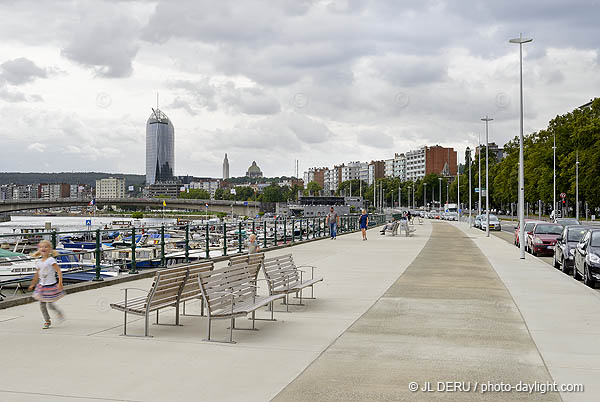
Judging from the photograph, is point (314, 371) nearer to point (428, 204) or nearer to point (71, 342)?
point (71, 342)

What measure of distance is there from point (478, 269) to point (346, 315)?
33.7ft

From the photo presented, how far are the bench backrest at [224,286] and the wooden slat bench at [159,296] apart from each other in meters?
0.56

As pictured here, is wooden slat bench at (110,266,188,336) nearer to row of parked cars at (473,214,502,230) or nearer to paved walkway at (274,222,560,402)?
paved walkway at (274,222,560,402)

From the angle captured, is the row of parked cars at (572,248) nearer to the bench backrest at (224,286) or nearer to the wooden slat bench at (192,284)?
the bench backrest at (224,286)

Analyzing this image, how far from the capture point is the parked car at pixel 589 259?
51.0 ft

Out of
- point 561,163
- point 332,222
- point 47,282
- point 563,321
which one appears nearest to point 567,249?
point 563,321

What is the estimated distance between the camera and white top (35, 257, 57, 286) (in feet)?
30.1

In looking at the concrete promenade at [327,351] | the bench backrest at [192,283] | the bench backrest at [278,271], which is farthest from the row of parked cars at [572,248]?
the bench backrest at [192,283]

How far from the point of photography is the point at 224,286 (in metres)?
8.91

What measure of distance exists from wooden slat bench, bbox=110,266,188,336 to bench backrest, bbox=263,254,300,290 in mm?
1811

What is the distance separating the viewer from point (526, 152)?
3981 inches

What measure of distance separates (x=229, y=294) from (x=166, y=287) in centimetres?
98

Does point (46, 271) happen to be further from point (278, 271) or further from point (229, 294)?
point (278, 271)

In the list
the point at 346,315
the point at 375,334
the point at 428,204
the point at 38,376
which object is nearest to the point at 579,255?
the point at 346,315
